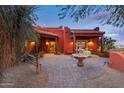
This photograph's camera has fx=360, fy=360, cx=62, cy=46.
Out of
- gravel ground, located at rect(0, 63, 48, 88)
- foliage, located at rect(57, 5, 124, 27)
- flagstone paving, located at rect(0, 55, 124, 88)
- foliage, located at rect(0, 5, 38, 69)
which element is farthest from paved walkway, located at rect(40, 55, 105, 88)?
foliage, located at rect(57, 5, 124, 27)

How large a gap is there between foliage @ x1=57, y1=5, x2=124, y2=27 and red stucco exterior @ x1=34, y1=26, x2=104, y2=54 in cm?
19

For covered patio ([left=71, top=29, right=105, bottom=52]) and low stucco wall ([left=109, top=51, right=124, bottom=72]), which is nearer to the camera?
low stucco wall ([left=109, top=51, right=124, bottom=72])

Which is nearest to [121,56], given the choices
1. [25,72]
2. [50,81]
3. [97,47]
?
[97,47]

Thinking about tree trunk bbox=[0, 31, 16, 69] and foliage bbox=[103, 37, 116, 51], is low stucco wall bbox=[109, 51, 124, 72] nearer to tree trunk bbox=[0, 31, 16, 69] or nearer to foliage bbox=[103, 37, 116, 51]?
foliage bbox=[103, 37, 116, 51]

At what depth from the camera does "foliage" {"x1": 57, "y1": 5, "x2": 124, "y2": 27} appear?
205 inches

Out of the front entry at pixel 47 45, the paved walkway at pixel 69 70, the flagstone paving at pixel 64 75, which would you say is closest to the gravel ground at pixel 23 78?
the flagstone paving at pixel 64 75

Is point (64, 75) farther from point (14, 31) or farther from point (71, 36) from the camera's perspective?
point (14, 31)

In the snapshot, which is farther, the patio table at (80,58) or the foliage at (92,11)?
the patio table at (80,58)

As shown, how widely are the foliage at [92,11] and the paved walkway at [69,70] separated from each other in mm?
588

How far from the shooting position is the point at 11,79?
5.22 metres

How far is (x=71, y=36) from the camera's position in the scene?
536cm

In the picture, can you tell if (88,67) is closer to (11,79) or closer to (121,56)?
(121,56)

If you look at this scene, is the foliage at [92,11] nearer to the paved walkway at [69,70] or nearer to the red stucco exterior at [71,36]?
the red stucco exterior at [71,36]

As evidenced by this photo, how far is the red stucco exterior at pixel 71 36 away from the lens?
17.3ft
